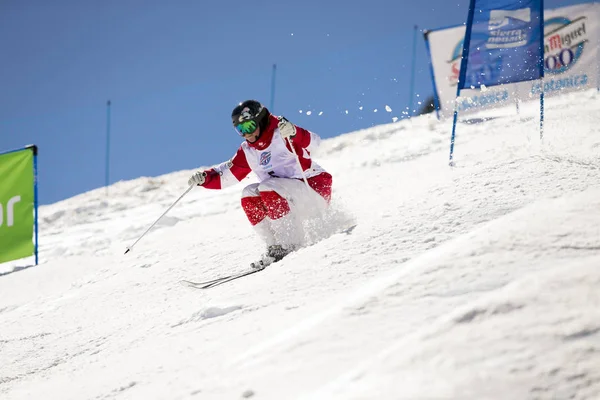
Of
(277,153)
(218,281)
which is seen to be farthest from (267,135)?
(218,281)

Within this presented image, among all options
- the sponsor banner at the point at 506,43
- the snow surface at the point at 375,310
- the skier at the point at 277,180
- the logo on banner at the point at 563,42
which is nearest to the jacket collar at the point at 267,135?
the skier at the point at 277,180

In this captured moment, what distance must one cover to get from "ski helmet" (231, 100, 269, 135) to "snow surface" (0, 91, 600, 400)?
2.93 feet

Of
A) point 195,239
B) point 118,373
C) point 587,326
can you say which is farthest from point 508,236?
point 195,239

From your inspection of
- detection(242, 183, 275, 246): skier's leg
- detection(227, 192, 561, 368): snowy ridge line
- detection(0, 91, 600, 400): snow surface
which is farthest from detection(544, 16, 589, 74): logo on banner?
detection(227, 192, 561, 368): snowy ridge line

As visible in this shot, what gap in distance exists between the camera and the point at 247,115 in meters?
3.74

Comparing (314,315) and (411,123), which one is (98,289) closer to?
(314,315)

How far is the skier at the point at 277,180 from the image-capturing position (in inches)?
147

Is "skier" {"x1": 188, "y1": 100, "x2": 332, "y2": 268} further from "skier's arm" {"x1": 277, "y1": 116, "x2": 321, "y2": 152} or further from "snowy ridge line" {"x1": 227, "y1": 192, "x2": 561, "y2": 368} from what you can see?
"snowy ridge line" {"x1": 227, "y1": 192, "x2": 561, "y2": 368}

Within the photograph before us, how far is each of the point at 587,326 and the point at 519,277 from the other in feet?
1.15

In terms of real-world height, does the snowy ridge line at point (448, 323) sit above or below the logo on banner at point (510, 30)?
below

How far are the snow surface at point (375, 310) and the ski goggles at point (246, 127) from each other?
87 centimetres

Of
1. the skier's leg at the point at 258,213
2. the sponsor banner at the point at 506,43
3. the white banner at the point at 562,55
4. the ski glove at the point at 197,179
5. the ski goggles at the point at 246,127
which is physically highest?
the white banner at the point at 562,55

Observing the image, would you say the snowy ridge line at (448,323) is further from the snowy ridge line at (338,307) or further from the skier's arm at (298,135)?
the skier's arm at (298,135)

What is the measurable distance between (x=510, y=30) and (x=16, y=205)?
565 cm
